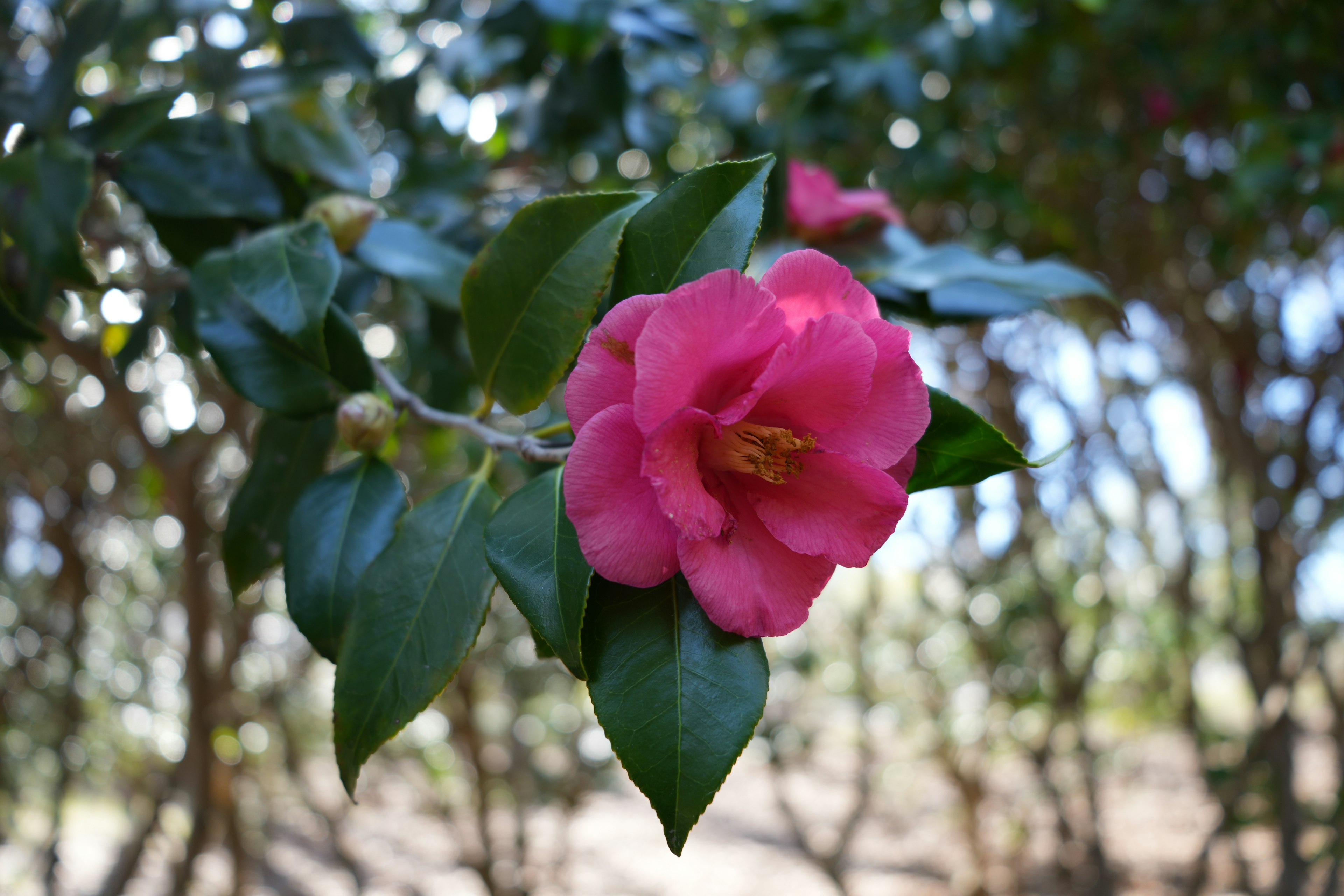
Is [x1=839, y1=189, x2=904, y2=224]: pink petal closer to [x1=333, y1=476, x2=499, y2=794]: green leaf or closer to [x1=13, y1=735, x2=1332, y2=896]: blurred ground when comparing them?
[x1=333, y1=476, x2=499, y2=794]: green leaf

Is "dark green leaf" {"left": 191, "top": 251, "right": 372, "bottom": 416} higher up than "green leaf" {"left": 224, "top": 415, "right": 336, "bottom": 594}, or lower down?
higher up

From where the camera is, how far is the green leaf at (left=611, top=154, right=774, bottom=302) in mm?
475

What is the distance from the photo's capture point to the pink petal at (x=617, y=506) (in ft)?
1.42

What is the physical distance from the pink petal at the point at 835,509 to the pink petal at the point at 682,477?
0.04 m

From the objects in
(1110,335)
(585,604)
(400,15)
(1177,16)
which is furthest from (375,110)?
(1110,335)

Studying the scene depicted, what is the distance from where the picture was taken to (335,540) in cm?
58

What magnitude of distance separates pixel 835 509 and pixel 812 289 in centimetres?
11

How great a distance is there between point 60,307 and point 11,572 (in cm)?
179

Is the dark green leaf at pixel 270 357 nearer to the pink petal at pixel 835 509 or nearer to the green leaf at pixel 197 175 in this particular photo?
the green leaf at pixel 197 175

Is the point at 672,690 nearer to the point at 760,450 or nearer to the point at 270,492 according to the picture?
the point at 760,450

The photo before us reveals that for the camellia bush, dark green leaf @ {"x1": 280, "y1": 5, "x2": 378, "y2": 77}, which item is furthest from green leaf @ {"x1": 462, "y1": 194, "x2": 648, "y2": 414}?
dark green leaf @ {"x1": 280, "y1": 5, "x2": 378, "y2": 77}

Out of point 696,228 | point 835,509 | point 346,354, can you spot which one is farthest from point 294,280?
point 835,509

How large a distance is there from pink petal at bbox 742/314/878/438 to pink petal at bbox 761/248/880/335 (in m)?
0.01

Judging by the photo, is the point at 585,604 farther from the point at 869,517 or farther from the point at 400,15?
the point at 400,15
